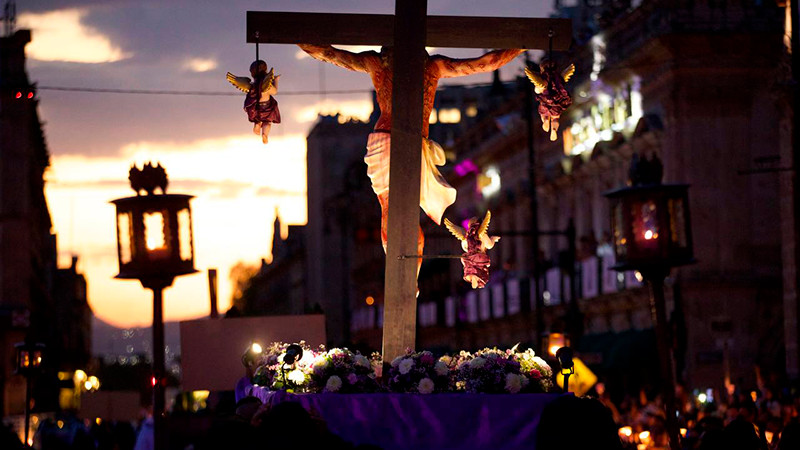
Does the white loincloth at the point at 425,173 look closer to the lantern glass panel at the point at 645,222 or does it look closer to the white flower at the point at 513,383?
the white flower at the point at 513,383

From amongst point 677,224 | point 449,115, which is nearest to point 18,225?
point 677,224

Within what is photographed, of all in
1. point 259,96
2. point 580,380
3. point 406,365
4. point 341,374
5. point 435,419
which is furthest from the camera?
point 580,380

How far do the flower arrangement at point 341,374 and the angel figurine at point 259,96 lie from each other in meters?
2.14

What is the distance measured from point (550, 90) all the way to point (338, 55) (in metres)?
1.95

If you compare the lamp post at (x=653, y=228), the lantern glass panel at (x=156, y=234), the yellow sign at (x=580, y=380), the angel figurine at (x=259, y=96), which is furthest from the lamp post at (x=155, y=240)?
the yellow sign at (x=580, y=380)

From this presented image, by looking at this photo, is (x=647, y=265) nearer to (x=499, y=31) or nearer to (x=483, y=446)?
(x=499, y=31)

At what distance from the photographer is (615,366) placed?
5034 cm

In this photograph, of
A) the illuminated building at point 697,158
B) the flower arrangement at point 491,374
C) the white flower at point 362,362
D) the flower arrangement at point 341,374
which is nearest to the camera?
the flower arrangement at point 491,374

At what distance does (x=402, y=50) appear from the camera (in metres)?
15.3

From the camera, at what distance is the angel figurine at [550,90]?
15.5 m

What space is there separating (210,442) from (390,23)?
7336mm

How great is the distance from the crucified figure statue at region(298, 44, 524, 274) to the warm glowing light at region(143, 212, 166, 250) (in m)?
2.71

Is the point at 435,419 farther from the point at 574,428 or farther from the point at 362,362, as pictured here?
the point at 574,428

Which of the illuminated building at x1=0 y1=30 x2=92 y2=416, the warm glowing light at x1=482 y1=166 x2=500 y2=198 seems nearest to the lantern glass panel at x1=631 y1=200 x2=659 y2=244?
the illuminated building at x1=0 y1=30 x2=92 y2=416
